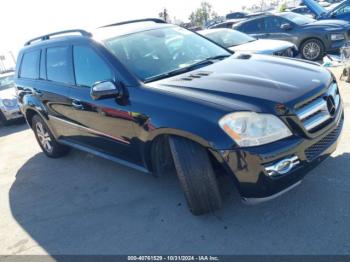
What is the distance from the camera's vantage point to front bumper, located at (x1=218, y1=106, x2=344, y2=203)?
2494 millimetres

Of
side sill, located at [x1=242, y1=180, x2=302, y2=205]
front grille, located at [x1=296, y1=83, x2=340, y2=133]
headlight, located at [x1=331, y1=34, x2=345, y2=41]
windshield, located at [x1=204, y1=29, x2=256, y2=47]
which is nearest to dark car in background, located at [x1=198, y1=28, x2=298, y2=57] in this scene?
windshield, located at [x1=204, y1=29, x2=256, y2=47]

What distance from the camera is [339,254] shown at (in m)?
2.43

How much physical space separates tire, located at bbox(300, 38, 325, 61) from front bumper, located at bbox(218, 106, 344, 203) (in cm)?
737

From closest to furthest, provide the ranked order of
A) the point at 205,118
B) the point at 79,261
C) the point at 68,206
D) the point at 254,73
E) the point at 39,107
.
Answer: the point at 205,118 → the point at 79,261 → the point at 254,73 → the point at 68,206 → the point at 39,107

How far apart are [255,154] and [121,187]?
204 centimetres

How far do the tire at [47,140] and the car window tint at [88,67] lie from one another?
5.28 ft

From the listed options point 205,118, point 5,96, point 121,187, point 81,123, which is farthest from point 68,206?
point 5,96

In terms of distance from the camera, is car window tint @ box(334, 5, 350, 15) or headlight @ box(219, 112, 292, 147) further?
car window tint @ box(334, 5, 350, 15)

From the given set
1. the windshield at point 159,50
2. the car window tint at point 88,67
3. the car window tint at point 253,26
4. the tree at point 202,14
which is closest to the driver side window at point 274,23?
the car window tint at point 253,26

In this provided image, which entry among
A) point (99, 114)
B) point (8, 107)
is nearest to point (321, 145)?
point (99, 114)

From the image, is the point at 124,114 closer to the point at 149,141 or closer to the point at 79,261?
the point at 149,141

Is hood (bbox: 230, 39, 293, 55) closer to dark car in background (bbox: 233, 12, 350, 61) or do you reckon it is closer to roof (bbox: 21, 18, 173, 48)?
dark car in background (bbox: 233, 12, 350, 61)

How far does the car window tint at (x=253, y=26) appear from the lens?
10.5 meters

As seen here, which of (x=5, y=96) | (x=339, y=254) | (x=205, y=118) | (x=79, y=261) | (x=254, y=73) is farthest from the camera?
(x=5, y=96)
